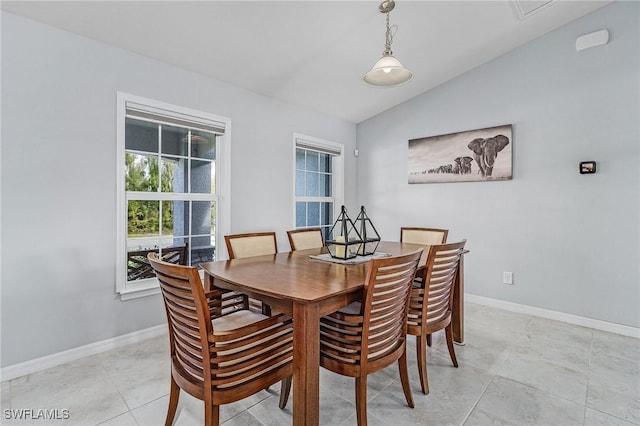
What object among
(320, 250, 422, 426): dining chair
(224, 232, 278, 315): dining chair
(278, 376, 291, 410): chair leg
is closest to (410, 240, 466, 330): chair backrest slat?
(320, 250, 422, 426): dining chair

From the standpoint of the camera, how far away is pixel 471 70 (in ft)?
12.6

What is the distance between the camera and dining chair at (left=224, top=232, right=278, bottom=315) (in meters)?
2.48

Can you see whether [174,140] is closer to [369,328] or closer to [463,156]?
[369,328]

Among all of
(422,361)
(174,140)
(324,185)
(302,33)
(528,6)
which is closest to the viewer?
(422,361)

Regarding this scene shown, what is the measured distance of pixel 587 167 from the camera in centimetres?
306

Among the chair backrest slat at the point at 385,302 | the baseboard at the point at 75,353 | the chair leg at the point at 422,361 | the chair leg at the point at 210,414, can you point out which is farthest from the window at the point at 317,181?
the chair leg at the point at 210,414

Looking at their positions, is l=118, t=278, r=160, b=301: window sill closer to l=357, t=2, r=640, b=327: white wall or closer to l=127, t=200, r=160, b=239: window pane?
l=127, t=200, r=160, b=239: window pane

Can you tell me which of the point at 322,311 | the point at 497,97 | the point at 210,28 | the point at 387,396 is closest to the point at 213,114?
the point at 210,28

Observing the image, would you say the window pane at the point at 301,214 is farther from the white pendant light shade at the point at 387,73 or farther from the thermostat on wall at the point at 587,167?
the thermostat on wall at the point at 587,167

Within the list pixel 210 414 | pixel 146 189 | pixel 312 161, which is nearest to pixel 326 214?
pixel 312 161

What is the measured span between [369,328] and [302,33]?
2.45 meters

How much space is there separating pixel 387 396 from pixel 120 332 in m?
2.16

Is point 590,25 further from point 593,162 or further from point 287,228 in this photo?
point 287,228

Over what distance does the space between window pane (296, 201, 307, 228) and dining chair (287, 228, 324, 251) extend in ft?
3.47
